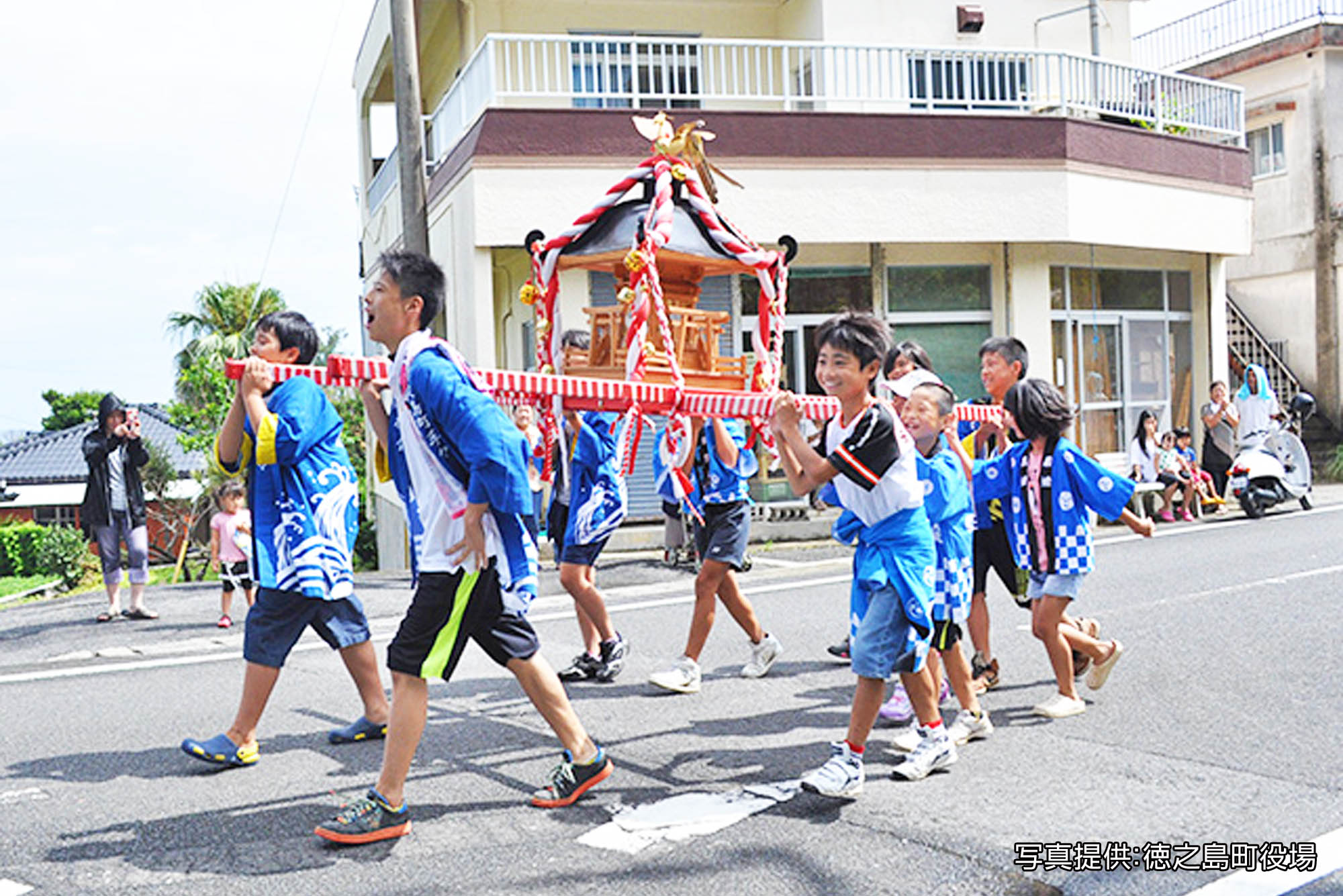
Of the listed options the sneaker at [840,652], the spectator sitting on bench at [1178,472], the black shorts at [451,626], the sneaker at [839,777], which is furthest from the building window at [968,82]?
the black shorts at [451,626]

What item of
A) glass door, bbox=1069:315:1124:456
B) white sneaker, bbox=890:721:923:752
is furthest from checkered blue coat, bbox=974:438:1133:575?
glass door, bbox=1069:315:1124:456

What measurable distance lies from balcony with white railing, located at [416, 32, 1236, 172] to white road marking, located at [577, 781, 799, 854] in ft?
41.9

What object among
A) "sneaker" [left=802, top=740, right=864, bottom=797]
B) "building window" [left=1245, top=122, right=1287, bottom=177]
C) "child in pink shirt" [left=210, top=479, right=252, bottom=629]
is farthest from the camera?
"building window" [left=1245, top=122, right=1287, bottom=177]

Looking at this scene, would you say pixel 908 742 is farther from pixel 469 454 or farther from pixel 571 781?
pixel 469 454

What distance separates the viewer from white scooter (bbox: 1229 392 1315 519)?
16.2m

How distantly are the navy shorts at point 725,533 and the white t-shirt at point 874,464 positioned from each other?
201 centimetres

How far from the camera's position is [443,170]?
17906mm

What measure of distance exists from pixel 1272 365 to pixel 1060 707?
2205cm

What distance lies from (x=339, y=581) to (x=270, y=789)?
3.06 feet

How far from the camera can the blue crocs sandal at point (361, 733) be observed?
6.15 metres

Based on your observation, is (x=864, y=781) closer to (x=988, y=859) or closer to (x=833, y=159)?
(x=988, y=859)

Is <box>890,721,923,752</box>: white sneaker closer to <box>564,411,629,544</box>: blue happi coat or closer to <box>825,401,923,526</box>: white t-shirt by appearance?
<box>825,401,923,526</box>: white t-shirt

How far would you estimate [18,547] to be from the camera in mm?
34500

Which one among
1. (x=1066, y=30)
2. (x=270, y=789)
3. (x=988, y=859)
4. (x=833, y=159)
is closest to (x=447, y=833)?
(x=270, y=789)
